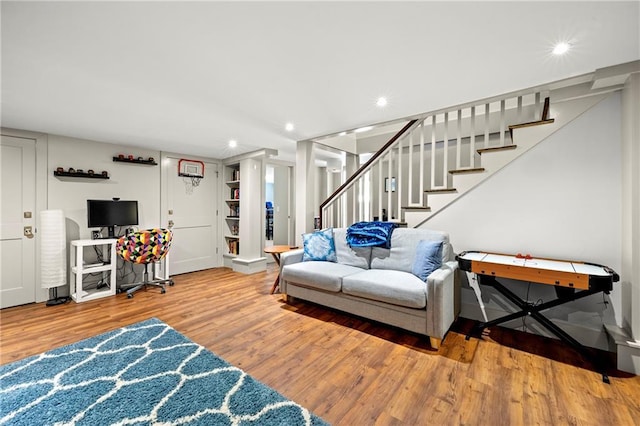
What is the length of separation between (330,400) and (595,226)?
267 centimetres

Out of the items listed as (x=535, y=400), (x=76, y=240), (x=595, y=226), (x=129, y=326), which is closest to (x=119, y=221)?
(x=76, y=240)

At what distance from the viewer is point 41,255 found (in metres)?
A: 3.50

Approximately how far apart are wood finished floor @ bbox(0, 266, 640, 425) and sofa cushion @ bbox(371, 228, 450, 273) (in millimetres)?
693

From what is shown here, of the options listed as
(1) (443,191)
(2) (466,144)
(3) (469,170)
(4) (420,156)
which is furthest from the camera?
(2) (466,144)

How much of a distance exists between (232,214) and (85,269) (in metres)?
2.54

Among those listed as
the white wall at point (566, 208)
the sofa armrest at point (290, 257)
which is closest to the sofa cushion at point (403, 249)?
the white wall at point (566, 208)

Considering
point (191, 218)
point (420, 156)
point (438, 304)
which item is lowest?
point (438, 304)

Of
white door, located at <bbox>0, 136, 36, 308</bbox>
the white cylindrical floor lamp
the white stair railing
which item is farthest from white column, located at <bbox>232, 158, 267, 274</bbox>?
white door, located at <bbox>0, 136, 36, 308</bbox>

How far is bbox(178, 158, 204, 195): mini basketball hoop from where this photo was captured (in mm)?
5008

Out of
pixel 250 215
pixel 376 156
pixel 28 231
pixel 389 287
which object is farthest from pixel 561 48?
pixel 28 231

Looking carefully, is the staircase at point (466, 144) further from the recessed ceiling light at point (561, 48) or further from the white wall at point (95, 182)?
the white wall at point (95, 182)

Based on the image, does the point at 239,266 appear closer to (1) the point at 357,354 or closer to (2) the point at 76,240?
(2) the point at 76,240

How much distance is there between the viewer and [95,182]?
4.06 m

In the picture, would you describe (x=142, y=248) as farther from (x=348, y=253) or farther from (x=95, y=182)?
(x=348, y=253)
